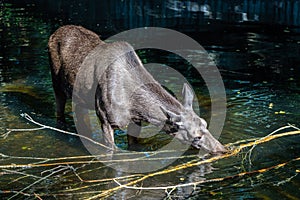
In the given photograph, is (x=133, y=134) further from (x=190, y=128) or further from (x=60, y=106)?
(x=60, y=106)

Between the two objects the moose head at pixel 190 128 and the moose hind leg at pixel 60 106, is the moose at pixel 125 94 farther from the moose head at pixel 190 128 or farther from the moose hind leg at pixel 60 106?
the moose hind leg at pixel 60 106

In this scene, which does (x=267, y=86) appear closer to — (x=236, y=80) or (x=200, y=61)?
(x=236, y=80)

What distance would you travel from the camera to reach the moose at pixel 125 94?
7.23 metres

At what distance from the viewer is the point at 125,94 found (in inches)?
300

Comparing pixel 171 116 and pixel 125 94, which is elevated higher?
pixel 125 94

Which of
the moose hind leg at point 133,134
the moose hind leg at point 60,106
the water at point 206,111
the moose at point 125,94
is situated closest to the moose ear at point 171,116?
the moose at point 125,94

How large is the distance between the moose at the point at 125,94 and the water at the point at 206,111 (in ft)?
1.74

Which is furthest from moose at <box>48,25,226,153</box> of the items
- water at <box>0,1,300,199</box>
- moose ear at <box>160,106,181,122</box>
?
water at <box>0,1,300,199</box>

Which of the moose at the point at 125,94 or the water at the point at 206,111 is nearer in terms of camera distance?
the water at the point at 206,111

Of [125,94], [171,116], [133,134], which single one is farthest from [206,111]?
[171,116]

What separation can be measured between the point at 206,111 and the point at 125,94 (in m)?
2.57

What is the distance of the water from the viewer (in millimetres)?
6574

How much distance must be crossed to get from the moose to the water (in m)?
0.53

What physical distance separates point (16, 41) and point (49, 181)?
11058 millimetres
